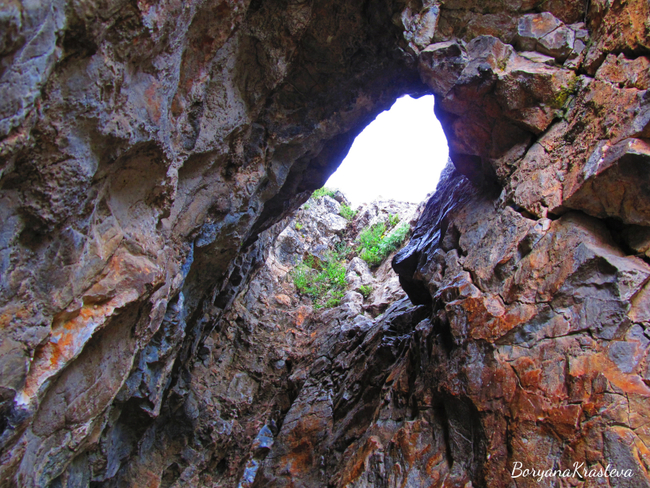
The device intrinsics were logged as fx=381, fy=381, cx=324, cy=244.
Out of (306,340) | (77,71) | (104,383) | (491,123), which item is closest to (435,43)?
(491,123)

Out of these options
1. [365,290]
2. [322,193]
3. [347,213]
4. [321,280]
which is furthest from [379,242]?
[322,193]

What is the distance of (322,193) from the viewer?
1720cm

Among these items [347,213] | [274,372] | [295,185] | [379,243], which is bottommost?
[274,372]

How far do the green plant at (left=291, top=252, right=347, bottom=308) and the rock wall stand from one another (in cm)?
479

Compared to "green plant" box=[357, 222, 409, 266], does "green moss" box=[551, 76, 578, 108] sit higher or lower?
lower

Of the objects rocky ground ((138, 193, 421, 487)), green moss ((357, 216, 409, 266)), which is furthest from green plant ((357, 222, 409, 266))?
rocky ground ((138, 193, 421, 487))

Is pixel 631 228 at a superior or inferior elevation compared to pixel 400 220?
inferior

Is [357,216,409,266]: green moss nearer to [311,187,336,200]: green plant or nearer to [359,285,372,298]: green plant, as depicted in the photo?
[359,285,372,298]: green plant

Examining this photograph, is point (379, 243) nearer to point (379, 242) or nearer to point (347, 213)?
point (379, 242)

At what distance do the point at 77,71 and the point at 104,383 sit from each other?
124 inches

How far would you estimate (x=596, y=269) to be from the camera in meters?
4.29

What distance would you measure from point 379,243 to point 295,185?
688cm

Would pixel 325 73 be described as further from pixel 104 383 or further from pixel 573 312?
pixel 104 383

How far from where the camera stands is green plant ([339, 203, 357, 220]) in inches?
666
